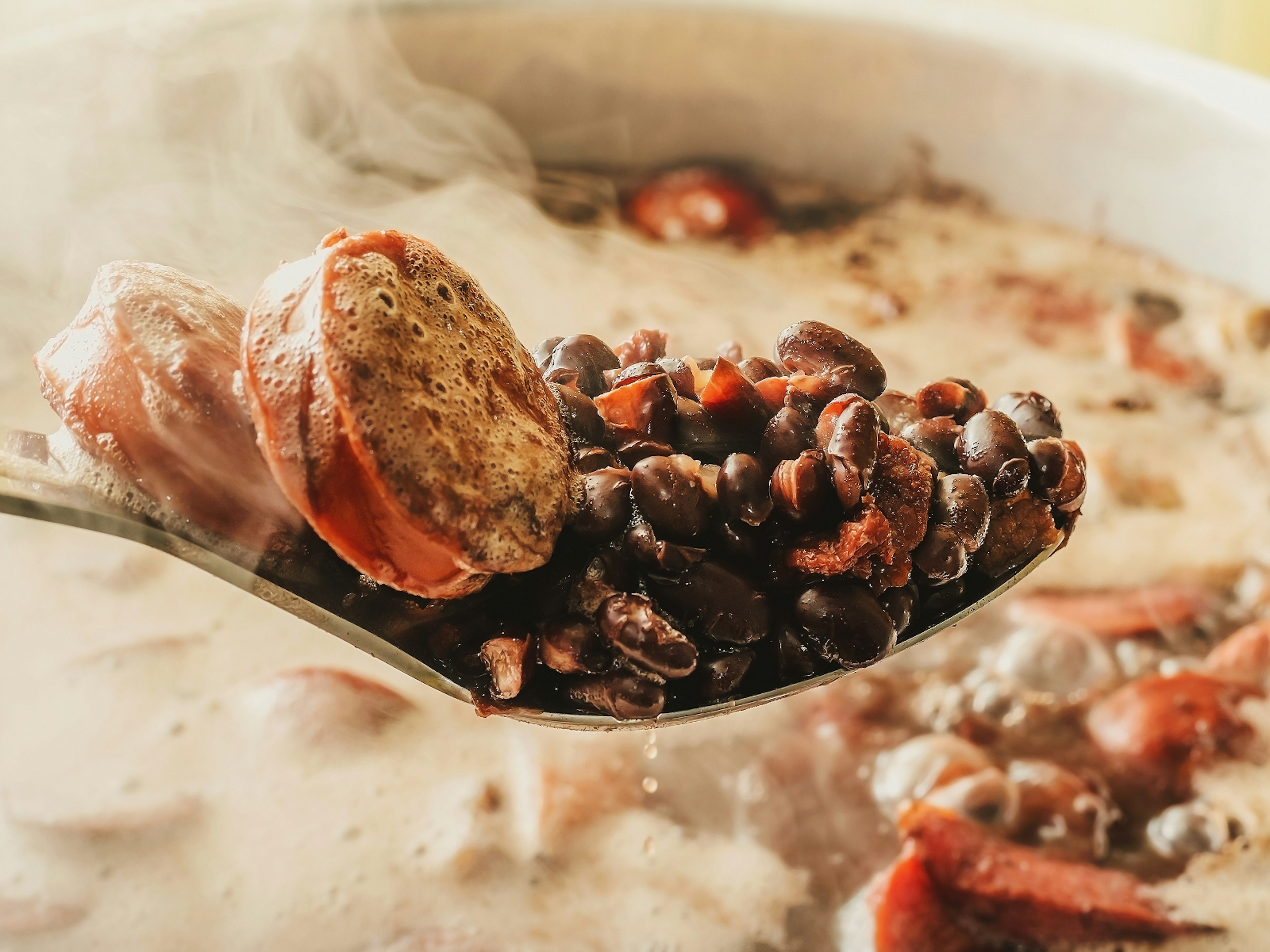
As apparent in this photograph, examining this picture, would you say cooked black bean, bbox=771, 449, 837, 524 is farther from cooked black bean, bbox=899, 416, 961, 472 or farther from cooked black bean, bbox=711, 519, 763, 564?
cooked black bean, bbox=899, 416, 961, 472

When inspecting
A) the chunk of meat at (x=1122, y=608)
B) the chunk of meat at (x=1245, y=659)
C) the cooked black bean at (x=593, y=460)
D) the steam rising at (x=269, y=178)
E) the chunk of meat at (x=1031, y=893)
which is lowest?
the chunk of meat at (x=1031, y=893)

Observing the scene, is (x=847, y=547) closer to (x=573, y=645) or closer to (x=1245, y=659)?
(x=573, y=645)

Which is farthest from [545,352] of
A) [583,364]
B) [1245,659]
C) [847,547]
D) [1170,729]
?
[1245,659]

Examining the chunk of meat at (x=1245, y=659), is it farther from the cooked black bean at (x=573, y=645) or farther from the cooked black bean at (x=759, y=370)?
the cooked black bean at (x=573, y=645)

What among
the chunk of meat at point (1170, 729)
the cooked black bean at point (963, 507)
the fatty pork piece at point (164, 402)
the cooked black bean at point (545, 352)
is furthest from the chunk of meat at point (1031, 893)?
the fatty pork piece at point (164, 402)

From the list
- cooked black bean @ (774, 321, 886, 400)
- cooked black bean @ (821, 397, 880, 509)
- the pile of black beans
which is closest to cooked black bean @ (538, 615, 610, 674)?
the pile of black beans

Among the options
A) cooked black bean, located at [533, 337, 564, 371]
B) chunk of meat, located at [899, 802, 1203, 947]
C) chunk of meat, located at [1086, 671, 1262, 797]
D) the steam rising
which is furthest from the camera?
the steam rising

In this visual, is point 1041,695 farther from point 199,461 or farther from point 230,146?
point 230,146
